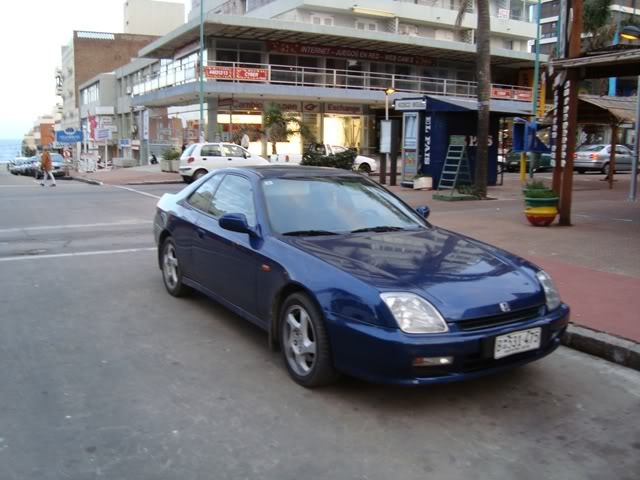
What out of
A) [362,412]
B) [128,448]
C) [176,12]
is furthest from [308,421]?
[176,12]

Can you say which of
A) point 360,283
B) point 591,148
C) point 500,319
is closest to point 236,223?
point 360,283

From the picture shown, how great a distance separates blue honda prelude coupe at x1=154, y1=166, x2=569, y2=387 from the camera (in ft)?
12.7

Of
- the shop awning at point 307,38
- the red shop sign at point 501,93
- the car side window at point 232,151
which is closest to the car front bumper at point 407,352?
the car side window at point 232,151

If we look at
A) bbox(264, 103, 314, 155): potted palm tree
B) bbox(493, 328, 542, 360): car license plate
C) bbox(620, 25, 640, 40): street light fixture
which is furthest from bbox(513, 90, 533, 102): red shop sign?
bbox(493, 328, 542, 360): car license plate

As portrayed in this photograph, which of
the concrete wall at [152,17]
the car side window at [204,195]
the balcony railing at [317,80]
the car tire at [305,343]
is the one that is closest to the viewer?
the car tire at [305,343]

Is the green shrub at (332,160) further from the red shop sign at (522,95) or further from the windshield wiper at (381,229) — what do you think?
the red shop sign at (522,95)

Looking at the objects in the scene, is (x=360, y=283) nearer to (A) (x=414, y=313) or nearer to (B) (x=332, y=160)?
(A) (x=414, y=313)

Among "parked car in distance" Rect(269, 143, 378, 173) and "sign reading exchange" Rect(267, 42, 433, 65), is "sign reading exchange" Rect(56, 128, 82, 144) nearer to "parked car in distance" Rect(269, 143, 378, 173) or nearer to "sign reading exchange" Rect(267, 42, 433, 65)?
"sign reading exchange" Rect(267, 42, 433, 65)

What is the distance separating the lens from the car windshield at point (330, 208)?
513cm

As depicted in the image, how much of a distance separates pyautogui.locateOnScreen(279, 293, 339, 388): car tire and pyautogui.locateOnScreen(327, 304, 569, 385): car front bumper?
100 mm

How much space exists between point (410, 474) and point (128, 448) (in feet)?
5.11

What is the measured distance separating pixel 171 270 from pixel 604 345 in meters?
4.28

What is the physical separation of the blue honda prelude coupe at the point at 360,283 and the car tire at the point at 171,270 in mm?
495

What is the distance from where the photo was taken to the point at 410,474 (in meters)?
3.30
